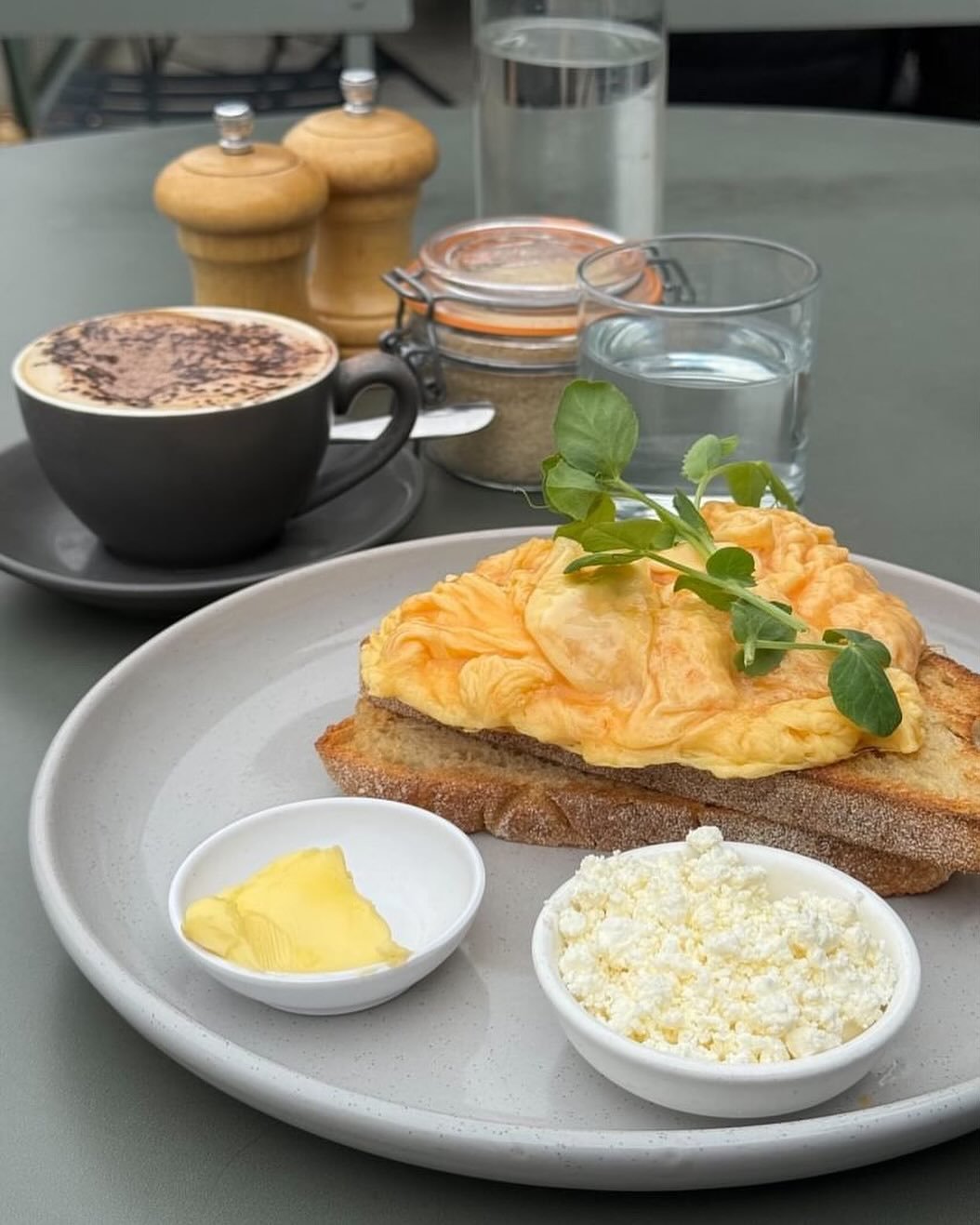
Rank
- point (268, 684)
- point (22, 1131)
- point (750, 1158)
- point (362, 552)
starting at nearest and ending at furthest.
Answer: point (750, 1158) → point (22, 1131) → point (268, 684) → point (362, 552)

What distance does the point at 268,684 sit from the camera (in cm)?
130

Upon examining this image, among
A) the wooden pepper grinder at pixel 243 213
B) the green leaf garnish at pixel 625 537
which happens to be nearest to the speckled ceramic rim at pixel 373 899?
the green leaf garnish at pixel 625 537

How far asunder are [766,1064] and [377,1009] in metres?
0.24

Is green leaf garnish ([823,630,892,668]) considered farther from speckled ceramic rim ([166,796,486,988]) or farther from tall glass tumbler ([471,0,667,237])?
tall glass tumbler ([471,0,667,237])

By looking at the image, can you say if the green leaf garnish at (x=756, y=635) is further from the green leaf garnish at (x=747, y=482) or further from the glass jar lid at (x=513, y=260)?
the glass jar lid at (x=513, y=260)

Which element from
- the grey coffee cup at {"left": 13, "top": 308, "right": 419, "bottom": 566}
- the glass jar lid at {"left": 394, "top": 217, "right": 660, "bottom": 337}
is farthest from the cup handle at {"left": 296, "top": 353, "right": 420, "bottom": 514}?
the glass jar lid at {"left": 394, "top": 217, "right": 660, "bottom": 337}

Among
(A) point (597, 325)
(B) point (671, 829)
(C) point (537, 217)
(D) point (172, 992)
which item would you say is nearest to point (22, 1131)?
(D) point (172, 992)

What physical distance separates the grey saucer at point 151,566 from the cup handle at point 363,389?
4 centimetres

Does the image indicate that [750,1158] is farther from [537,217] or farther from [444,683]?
[537,217]

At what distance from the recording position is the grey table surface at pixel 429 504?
0.86 m

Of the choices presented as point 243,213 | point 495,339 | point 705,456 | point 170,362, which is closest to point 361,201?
point 243,213

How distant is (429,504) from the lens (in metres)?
1.66

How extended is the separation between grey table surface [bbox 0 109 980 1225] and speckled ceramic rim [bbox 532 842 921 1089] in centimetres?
8

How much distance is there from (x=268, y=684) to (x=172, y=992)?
15.1 inches
